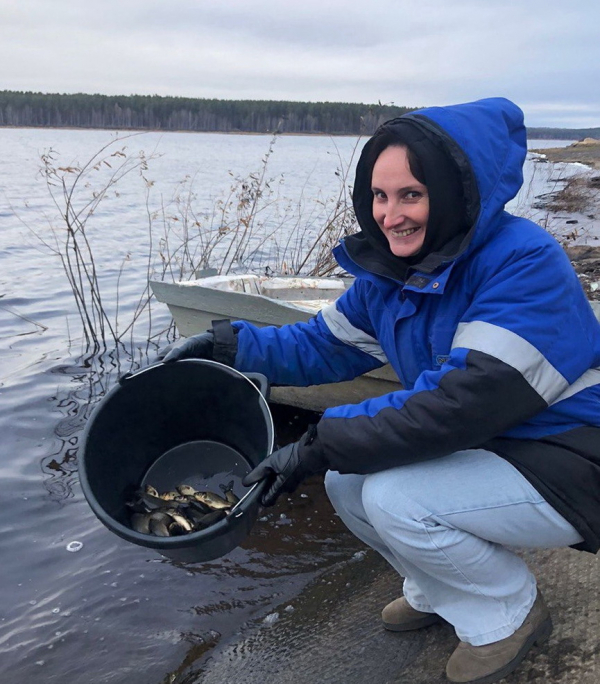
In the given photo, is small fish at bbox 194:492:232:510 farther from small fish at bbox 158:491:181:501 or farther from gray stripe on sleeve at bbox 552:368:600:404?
gray stripe on sleeve at bbox 552:368:600:404

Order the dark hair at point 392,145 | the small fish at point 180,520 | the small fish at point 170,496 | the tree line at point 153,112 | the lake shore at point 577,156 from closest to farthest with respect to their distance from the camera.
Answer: the dark hair at point 392,145
the small fish at point 180,520
the small fish at point 170,496
the lake shore at point 577,156
the tree line at point 153,112

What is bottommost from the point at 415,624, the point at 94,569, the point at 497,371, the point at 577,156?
the point at 94,569

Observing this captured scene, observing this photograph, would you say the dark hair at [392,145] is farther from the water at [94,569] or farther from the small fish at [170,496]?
the water at [94,569]

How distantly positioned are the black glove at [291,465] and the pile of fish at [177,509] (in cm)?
39

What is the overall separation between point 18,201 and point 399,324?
54.1 ft

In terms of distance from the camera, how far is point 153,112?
57875 millimetres

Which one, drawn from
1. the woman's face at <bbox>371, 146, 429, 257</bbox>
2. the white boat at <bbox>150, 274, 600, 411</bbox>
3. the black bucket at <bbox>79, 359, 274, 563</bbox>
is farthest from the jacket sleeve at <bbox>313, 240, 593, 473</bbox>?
the white boat at <bbox>150, 274, 600, 411</bbox>

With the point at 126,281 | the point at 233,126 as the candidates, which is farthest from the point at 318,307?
the point at 233,126

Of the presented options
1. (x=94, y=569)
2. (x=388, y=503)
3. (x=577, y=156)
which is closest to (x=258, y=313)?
(x=94, y=569)

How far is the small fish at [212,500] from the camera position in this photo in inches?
95.6

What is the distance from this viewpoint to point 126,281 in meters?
9.98

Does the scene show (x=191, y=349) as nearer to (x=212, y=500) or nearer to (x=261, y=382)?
(x=261, y=382)

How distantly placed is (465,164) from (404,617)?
158 centimetres

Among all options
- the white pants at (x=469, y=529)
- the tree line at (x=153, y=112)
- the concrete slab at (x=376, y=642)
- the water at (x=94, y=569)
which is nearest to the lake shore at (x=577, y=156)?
the tree line at (x=153, y=112)
